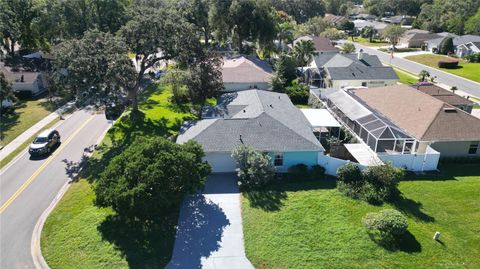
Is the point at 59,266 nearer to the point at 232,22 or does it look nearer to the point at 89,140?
the point at 89,140

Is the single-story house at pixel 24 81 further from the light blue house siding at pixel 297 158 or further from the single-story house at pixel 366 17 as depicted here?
the single-story house at pixel 366 17

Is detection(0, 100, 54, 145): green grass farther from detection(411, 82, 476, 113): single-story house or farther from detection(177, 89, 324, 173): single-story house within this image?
detection(411, 82, 476, 113): single-story house

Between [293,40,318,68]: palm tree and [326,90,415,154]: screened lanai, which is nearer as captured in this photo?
[326,90,415,154]: screened lanai

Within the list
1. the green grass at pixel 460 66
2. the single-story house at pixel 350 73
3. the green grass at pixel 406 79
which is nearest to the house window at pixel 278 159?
the single-story house at pixel 350 73

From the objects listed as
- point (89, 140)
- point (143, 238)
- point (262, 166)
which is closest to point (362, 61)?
point (262, 166)

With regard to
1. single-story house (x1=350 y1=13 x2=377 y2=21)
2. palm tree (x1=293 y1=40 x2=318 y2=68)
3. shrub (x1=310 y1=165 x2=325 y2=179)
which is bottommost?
shrub (x1=310 y1=165 x2=325 y2=179)

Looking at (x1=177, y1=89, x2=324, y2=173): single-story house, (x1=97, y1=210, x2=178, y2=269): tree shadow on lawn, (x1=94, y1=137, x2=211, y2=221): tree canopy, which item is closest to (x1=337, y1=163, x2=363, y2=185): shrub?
(x1=177, y1=89, x2=324, y2=173): single-story house

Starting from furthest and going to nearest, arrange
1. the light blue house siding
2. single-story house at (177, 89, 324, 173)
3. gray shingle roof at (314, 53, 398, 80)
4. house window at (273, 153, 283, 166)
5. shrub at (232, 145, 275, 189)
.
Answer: gray shingle roof at (314, 53, 398, 80), house window at (273, 153, 283, 166), the light blue house siding, single-story house at (177, 89, 324, 173), shrub at (232, 145, 275, 189)
